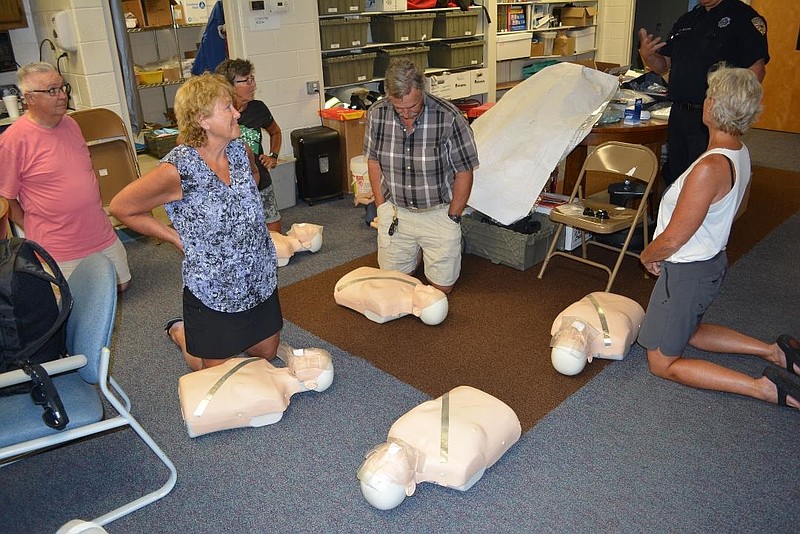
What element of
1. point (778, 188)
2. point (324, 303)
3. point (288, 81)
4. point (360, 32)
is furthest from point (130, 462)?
point (778, 188)

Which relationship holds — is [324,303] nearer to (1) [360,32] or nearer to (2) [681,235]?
(2) [681,235]

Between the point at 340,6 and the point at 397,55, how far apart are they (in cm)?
77

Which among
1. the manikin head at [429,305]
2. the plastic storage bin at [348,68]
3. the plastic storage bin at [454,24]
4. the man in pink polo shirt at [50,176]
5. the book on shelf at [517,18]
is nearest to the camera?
the man in pink polo shirt at [50,176]

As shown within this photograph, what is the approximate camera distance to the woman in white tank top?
94.3 inches

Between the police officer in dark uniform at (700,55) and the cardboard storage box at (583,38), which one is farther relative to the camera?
the cardboard storage box at (583,38)

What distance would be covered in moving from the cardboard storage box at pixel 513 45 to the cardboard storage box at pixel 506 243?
354 centimetres

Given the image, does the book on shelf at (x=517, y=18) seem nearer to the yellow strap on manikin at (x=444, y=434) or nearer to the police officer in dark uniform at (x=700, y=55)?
the police officer in dark uniform at (x=700, y=55)

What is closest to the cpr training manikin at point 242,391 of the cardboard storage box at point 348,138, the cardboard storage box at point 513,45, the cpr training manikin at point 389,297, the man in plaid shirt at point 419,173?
the cpr training manikin at point 389,297

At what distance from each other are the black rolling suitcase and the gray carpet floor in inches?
101

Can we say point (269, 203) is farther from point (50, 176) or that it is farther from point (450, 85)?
point (450, 85)

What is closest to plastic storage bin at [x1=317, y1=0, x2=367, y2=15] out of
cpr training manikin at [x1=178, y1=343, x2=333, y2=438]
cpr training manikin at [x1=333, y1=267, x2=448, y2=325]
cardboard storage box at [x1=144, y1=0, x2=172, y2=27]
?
cardboard storage box at [x1=144, y1=0, x2=172, y2=27]

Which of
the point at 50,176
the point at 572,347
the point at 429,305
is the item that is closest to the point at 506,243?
the point at 429,305

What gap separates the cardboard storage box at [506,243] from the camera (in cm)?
391

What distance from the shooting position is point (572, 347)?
9.21 ft
